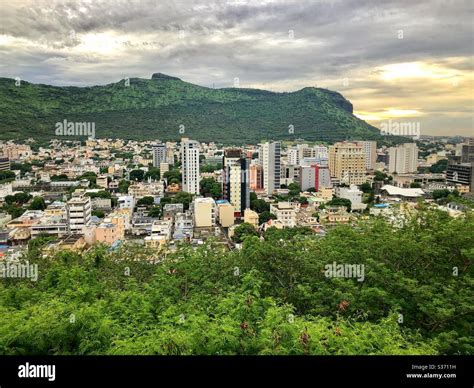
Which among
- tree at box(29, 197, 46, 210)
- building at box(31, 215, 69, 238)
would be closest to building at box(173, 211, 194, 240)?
building at box(31, 215, 69, 238)

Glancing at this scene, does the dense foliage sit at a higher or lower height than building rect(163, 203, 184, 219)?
higher

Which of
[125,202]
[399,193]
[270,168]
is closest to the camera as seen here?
[125,202]

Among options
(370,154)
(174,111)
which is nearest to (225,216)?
(174,111)

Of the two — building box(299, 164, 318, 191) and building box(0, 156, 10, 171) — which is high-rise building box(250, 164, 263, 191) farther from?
building box(0, 156, 10, 171)

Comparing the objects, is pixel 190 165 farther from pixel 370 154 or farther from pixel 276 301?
pixel 276 301
